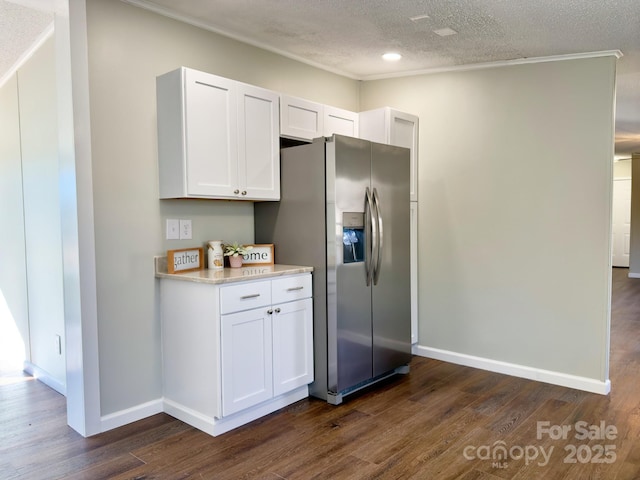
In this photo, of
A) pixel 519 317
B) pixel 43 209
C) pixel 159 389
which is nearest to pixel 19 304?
pixel 43 209

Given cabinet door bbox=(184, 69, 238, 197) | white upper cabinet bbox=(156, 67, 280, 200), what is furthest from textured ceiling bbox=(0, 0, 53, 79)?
cabinet door bbox=(184, 69, 238, 197)

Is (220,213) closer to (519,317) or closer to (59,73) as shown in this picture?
(59,73)

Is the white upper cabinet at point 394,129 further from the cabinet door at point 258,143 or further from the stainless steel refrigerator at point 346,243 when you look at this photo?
the cabinet door at point 258,143

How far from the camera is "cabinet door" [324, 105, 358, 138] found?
12.2 ft

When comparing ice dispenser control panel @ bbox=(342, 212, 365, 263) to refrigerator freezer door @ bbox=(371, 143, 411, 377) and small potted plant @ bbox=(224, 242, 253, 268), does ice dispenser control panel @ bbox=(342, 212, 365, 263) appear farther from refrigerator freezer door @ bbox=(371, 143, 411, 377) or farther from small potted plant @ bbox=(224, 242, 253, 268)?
small potted plant @ bbox=(224, 242, 253, 268)

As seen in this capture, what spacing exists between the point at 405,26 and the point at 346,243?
1.45 meters

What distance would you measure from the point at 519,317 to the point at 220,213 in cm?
241

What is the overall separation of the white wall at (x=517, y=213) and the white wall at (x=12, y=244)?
3183mm

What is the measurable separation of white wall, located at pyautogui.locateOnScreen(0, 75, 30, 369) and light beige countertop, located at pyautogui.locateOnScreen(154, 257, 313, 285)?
162 centimetres

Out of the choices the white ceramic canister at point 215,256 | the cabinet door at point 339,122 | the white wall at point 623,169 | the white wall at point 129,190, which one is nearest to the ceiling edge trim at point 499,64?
the cabinet door at point 339,122

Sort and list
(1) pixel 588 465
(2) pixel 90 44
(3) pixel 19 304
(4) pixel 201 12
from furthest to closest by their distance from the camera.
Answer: (3) pixel 19 304
(4) pixel 201 12
(2) pixel 90 44
(1) pixel 588 465

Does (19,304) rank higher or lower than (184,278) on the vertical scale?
lower

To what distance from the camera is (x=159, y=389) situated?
302 cm

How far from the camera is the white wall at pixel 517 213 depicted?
3395 millimetres
